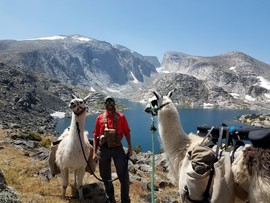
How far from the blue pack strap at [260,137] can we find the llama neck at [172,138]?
165 centimetres

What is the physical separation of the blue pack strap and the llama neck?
64.8 inches

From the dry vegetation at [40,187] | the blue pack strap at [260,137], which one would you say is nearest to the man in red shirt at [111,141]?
the dry vegetation at [40,187]

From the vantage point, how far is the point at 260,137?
412 cm

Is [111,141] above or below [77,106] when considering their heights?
below

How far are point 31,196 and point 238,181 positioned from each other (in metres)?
5.80

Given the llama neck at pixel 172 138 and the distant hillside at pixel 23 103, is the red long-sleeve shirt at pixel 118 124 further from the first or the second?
the distant hillside at pixel 23 103

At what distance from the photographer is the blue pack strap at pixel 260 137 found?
407cm

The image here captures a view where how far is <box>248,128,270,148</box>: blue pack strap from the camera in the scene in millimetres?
4070

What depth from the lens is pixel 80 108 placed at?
8.28 m

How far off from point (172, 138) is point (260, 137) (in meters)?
2.02

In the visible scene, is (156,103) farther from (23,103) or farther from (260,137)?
(23,103)

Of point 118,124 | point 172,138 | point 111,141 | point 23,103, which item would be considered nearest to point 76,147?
point 111,141

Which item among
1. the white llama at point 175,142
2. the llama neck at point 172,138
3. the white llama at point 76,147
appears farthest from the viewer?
the white llama at point 76,147

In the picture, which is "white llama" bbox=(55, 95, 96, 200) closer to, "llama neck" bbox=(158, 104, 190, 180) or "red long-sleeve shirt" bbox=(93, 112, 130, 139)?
"red long-sleeve shirt" bbox=(93, 112, 130, 139)
